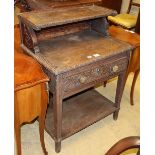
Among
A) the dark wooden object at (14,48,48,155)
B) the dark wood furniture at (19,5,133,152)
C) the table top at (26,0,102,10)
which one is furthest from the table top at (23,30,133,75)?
the table top at (26,0,102,10)

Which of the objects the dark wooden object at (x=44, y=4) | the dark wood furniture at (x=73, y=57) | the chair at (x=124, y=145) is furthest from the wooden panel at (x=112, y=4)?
the chair at (x=124, y=145)

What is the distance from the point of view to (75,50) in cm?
194

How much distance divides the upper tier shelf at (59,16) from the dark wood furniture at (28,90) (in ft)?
0.89

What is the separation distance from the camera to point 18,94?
1.55 m

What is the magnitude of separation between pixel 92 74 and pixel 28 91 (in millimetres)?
558

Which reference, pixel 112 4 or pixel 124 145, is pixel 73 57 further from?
pixel 112 4

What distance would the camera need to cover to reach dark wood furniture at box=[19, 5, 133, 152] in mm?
1764

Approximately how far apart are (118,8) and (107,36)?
2491 mm

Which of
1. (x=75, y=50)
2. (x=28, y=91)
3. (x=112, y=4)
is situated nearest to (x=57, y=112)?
(x=28, y=91)

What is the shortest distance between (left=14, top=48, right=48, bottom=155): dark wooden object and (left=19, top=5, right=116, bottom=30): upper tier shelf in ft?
0.89

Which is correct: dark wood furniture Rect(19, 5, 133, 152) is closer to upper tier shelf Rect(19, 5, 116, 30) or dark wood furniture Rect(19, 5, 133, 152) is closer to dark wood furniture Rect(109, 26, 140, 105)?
upper tier shelf Rect(19, 5, 116, 30)

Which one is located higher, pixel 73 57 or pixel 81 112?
pixel 73 57
